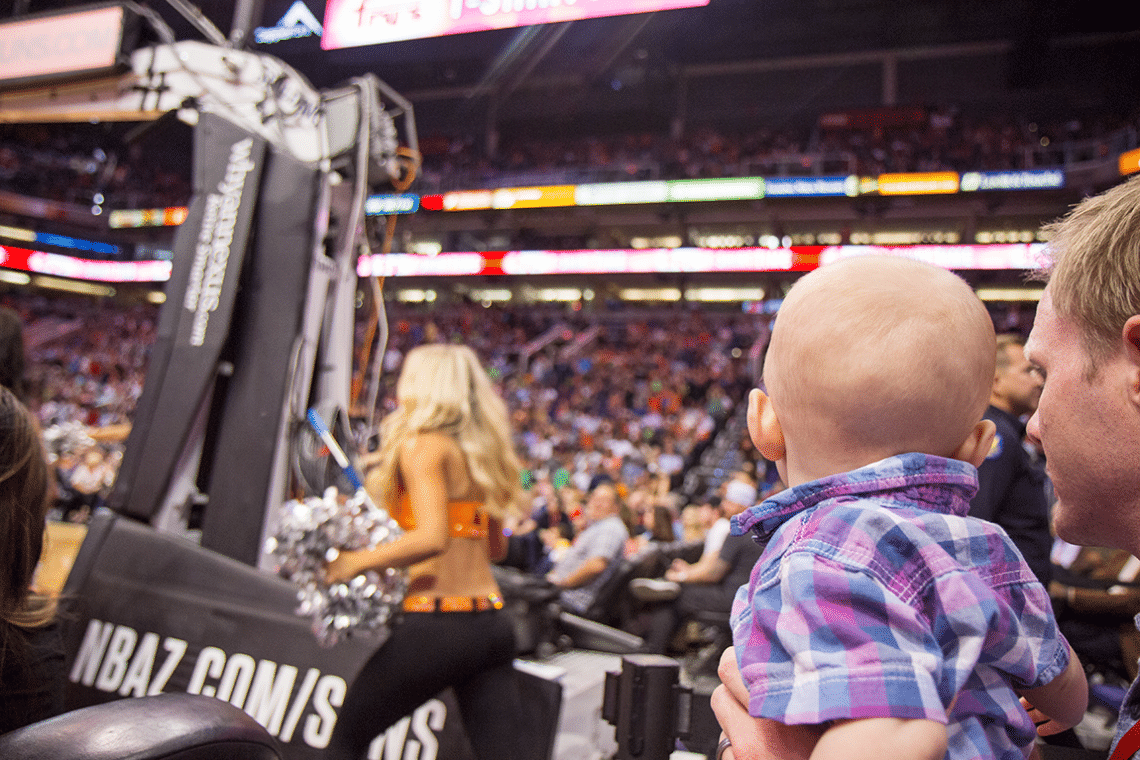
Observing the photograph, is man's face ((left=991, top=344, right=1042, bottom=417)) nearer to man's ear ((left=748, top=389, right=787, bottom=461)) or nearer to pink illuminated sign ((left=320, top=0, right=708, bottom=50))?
pink illuminated sign ((left=320, top=0, right=708, bottom=50))

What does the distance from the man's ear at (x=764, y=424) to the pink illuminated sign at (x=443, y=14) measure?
282 cm

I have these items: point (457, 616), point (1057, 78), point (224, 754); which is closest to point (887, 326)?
point (224, 754)

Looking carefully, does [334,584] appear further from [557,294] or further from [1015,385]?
[557,294]

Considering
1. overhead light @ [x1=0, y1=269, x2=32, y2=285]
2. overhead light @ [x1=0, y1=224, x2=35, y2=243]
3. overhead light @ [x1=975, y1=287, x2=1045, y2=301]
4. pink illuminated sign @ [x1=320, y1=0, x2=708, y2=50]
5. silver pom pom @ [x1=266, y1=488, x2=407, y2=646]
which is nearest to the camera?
silver pom pom @ [x1=266, y1=488, x2=407, y2=646]

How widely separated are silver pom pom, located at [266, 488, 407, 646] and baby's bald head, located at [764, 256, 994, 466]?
1.66 meters

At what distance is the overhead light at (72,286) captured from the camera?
23.9 m

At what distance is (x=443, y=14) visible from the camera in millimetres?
3506

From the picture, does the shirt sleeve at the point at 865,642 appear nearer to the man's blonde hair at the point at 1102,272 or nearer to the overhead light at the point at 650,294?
the man's blonde hair at the point at 1102,272

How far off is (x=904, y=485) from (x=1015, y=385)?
237 cm

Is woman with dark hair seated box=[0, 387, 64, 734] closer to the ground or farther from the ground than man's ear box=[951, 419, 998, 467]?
closer to the ground

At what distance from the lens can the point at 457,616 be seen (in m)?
2.21

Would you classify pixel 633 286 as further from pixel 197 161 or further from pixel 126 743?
pixel 126 743

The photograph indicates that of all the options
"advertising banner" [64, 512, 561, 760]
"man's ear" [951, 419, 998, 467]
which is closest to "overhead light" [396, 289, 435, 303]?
"advertising banner" [64, 512, 561, 760]

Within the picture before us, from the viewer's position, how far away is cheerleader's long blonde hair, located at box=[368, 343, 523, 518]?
236cm
